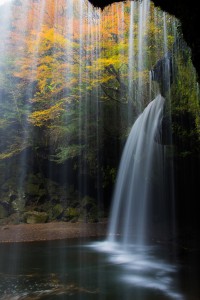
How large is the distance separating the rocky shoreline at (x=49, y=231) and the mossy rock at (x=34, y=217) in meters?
0.44

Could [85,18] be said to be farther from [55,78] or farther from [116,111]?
[116,111]

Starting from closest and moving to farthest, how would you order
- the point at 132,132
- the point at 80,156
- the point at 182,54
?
the point at 182,54 → the point at 132,132 → the point at 80,156

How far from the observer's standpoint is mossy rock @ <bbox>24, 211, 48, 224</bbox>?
540 inches

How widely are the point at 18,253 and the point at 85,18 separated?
11.1 m

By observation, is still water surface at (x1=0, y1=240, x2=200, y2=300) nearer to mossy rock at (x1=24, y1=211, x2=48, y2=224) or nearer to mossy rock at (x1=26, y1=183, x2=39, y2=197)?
mossy rock at (x1=24, y1=211, x2=48, y2=224)

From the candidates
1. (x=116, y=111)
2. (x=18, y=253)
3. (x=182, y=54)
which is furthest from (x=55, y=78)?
(x=18, y=253)

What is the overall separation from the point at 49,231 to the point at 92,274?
5.87 m

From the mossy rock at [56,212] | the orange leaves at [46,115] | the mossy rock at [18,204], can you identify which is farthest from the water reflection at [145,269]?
the orange leaves at [46,115]

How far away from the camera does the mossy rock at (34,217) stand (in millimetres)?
13712

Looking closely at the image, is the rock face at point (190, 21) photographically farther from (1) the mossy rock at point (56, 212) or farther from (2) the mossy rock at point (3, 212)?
(2) the mossy rock at point (3, 212)

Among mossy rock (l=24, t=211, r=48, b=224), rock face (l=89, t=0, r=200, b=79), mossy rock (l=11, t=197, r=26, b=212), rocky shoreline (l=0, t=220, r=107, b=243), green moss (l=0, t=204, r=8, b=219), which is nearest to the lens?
rock face (l=89, t=0, r=200, b=79)

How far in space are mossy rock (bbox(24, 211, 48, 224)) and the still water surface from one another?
3.82m

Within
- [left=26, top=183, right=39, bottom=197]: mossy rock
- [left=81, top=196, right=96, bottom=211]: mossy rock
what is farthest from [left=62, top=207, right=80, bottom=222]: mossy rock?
[left=26, top=183, right=39, bottom=197]: mossy rock

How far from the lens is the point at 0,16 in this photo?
15.8m
